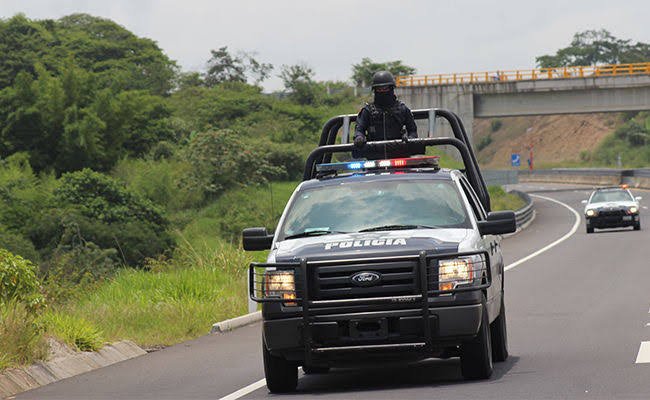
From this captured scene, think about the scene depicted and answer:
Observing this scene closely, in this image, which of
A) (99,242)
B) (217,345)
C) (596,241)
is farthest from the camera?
(99,242)

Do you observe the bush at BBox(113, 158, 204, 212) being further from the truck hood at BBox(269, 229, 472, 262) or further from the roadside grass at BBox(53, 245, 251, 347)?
the truck hood at BBox(269, 229, 472, 262)

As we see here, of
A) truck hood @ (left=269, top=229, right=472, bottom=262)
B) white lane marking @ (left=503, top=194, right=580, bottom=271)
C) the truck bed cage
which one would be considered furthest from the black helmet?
white lane marking @ (left=503, top=194, right=580, bottom=271)

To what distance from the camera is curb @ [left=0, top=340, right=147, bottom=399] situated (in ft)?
40.5

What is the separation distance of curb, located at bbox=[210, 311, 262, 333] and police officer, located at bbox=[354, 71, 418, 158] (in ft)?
16.9

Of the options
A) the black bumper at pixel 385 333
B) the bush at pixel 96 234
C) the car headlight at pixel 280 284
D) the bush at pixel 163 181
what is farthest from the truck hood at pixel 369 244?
the bush at pixel 163 181

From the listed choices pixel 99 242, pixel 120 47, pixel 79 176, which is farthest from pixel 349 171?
pixel 120 47

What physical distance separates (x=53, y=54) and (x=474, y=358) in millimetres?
96159

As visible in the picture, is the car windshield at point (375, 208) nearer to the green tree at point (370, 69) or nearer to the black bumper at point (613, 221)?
the black bumper at point (613, 221)

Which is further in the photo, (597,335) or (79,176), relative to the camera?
(79,176)

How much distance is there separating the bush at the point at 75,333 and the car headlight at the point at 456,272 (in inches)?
208

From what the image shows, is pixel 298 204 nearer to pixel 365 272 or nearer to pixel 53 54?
pixel 365 272

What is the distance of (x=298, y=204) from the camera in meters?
12.1

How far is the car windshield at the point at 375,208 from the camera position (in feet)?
37.7

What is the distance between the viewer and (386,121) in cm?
1347
